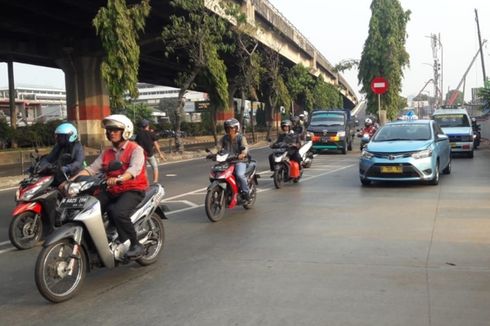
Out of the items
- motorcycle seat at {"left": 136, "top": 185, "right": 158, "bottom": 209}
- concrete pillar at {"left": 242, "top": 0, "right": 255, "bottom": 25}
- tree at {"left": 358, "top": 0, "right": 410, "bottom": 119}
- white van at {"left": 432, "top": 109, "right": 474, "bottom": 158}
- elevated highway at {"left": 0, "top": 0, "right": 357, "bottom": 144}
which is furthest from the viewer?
tree at {"left": 358, "top": 0, "right": 410, "bottom": 119}

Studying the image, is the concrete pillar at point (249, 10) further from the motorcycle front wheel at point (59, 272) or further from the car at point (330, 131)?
the motorcycle front wheel at point (59, 272)

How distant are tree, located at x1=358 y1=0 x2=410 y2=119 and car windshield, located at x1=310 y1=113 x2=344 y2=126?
34.6ft

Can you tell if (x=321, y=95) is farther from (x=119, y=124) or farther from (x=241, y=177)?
(x=119, y=124)

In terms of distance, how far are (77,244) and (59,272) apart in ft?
0.95

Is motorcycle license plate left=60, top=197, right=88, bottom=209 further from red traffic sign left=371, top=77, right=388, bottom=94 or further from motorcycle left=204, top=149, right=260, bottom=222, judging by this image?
red traffic sign left=371, top=77, right=388, bottom=94

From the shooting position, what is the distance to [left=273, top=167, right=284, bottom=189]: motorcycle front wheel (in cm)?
1320

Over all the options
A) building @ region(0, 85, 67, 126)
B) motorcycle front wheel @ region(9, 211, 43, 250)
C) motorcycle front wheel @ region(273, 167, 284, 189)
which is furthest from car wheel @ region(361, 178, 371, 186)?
building @ region(0, 85, 67, 126)

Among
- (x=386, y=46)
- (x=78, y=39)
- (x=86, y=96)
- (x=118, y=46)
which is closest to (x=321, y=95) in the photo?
(x=386, y=46)

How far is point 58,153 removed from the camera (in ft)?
26.7

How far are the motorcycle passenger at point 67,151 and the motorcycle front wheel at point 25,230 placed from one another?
22.1 inches

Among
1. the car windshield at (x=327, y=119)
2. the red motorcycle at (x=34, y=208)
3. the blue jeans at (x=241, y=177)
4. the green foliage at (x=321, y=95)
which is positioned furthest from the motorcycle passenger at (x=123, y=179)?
the green foliage at (x=321, y=95)

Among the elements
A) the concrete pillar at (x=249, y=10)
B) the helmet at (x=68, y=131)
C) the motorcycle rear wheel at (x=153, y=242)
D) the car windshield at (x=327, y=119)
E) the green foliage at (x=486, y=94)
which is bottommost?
the motorcycle rear wheel at (x=153, y=242)

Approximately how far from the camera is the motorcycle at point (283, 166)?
1327 centimetres

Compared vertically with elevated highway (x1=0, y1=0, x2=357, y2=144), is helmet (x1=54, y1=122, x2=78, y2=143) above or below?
below
